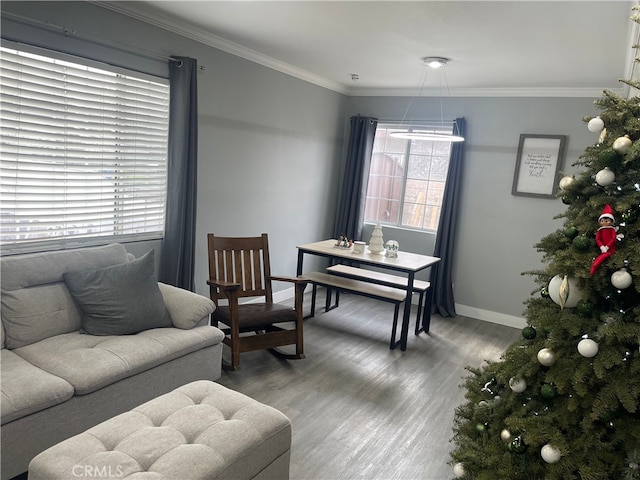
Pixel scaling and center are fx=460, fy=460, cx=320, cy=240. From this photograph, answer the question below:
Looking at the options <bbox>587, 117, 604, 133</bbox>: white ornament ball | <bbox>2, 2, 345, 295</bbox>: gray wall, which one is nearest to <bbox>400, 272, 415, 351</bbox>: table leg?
<bbox>2, 2, 345, 295</bbox>: gray wall

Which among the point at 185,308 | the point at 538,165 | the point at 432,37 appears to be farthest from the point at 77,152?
the point at 538,165

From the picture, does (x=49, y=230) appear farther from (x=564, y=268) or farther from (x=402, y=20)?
(x=564, y=268)

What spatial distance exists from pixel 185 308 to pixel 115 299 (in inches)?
16.7

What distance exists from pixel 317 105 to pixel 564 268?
13.8ft

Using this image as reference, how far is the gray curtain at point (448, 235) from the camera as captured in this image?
16.4 ft

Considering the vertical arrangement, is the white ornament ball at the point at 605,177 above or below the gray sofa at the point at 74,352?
above

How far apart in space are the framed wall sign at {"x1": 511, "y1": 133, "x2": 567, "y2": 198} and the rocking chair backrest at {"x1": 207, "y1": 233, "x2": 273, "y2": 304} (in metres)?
2.79

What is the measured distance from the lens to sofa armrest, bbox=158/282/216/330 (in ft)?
9.49

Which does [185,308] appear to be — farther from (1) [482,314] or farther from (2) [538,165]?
(2) [538,165]

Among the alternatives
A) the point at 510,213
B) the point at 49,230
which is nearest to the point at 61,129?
the point at 49,230

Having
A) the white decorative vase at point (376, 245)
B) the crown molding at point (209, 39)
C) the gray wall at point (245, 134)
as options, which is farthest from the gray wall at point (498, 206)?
the crown molding at point (209, 39)

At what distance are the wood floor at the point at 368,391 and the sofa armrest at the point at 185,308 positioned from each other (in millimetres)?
561

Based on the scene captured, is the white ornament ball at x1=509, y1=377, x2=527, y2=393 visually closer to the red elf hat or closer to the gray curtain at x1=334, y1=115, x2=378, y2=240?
the red elf hat

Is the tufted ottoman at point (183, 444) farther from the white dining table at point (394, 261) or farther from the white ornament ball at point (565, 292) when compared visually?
the white dining table at point (394, 261)
